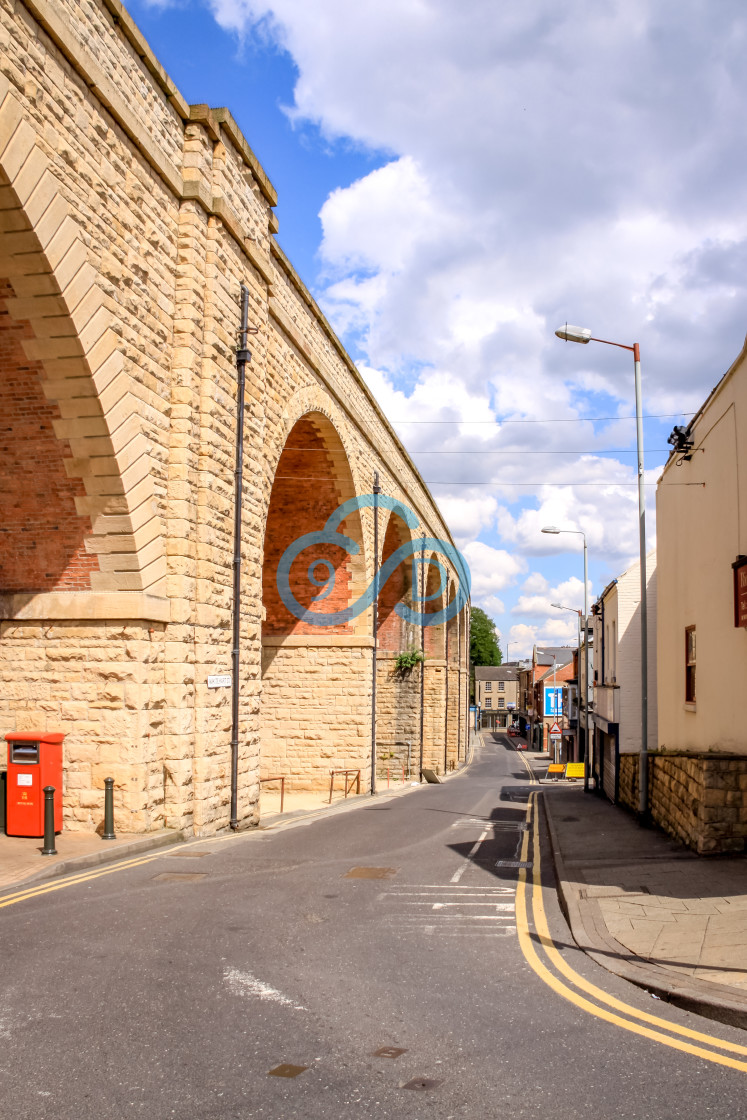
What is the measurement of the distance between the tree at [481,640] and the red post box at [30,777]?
105934mm

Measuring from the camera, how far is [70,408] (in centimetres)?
978

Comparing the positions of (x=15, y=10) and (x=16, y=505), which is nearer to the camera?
(x=15, y=10)

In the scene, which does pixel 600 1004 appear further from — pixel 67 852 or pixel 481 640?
pixel 481 640

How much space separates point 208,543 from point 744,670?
6.48 meters

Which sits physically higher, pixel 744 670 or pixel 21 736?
pixel 744 670

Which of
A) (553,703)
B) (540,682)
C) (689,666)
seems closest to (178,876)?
(689,666)

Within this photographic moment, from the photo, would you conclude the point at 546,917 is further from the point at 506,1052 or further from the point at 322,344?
the point at 322,344

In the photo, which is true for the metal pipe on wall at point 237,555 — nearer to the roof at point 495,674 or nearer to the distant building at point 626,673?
the distant building at point 626,673

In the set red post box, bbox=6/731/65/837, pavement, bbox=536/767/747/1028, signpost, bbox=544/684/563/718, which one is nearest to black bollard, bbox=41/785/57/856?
red post box, bbox=6/731/65/837

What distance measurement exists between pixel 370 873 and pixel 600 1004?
4.44 meters

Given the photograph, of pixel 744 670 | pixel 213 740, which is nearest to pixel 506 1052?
pixel 744 670

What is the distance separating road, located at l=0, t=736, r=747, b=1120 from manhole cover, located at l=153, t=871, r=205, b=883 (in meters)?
0.06

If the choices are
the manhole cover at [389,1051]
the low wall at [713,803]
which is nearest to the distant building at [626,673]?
the low wall at [713,803]

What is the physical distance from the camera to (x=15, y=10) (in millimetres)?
8008
